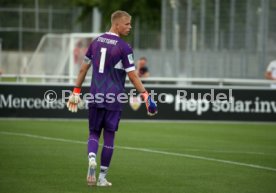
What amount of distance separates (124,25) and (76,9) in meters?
43.2

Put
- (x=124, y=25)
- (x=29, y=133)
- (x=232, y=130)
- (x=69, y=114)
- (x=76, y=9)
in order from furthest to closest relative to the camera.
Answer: (x=76, y=9) < (x=69, y=114) < (x=232, y=130) < (x=29, y=133) < (x=124, y=25)

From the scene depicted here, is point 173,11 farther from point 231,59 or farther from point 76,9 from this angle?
point 76,9

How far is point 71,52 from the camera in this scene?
118 ft

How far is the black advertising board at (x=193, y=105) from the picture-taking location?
2511cm

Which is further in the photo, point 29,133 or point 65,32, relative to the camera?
point 65,32

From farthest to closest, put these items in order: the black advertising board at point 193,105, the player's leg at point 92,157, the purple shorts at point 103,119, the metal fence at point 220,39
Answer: the metal fence at point 220,39 < the black advertising board at point 193,105 < the purple shorts at point 103,119 < the player's leg at point 92,157

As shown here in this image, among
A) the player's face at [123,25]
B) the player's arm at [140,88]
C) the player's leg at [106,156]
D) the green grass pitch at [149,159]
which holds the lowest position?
the green grass pitch at [149,159]

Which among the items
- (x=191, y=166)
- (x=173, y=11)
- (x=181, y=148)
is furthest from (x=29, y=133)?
(x=173, y=11)

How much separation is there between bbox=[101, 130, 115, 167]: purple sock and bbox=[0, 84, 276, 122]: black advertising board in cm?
1332

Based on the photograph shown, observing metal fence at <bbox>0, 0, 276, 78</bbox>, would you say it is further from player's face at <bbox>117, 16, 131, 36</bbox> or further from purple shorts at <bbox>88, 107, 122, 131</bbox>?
purple shorts at <bbox>88, 107, 122, 131</bbox>

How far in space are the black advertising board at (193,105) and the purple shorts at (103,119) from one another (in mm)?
13302

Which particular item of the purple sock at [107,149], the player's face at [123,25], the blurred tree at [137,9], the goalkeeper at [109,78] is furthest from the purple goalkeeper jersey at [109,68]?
the blurred tree at [137,9]

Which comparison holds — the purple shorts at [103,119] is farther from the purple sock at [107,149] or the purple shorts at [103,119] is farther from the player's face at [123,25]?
the player's face at [123,25]

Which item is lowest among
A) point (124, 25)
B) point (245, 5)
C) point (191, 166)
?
point (191, 166)
